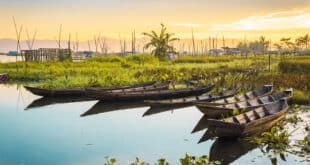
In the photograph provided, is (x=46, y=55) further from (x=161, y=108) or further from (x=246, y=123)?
(x=246, y=123)

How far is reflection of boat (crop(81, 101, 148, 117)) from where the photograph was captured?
1734 centimetres

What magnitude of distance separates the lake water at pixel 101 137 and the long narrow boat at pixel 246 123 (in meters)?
0.39

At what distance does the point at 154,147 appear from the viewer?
1145 cm

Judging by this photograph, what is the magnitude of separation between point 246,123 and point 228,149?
86 centimetres

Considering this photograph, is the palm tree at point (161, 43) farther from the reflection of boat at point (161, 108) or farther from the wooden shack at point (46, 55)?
the reflection of boat at point (161, 108)

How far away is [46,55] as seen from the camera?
44.3 metres

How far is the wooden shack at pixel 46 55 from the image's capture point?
139ft

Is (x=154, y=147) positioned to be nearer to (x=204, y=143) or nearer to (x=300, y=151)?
(x=204, y=143)

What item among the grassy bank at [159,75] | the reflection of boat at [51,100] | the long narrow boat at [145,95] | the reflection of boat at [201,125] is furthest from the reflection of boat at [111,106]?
the grassy bank at [159,75]

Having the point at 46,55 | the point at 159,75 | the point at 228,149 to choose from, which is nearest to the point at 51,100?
the point at 159,75

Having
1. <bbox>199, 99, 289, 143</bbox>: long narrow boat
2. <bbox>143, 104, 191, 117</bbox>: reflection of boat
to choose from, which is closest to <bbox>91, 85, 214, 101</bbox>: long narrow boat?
<bbox>143, 104, 191, 117</bbox>: reflection of boat

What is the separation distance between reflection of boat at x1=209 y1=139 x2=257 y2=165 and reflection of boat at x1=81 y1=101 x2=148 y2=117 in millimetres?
7184

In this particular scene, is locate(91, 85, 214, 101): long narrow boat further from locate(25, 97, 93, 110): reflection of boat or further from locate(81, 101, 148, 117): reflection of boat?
locate(25, 97, 93, 110): reflection of boat

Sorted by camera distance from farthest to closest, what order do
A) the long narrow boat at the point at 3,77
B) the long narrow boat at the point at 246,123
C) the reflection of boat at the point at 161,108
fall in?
the long narrow boat at the point at 3,77, the reflection of boat at the point at 161,108, the long narrow boat at the point at 246,123
